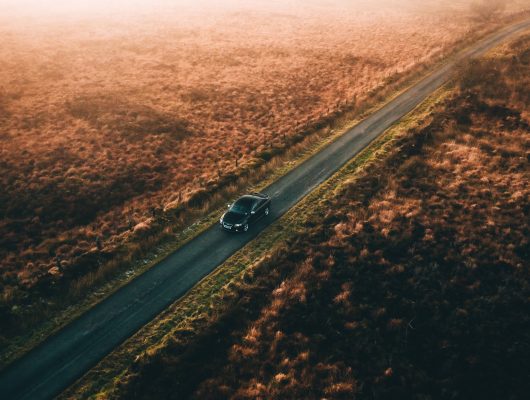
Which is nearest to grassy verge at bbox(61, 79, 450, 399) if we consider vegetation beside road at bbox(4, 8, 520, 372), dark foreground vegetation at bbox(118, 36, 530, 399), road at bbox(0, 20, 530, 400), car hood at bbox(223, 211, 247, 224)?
road at bbox(0, 20, 530, 400)

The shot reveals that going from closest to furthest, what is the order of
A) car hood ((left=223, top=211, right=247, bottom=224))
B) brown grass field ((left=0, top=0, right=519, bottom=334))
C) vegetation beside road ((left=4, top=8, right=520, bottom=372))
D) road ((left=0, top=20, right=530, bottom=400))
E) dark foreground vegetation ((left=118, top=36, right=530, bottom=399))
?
dark foreground vegetation ((left=118, top=36, right=530, bottom=399)) → road ((left=0, top=20, right=530, bottom=400)) → vegetation beside road ((left=4, top=8, right=520, bottom=372)) → car hood ((left=223, top=211, right=247, bottom=224)) → brown grass field ((left=0, top=0, right=519, bottom=334))

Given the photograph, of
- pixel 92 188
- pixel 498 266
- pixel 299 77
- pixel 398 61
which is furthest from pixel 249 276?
pixel 398 61

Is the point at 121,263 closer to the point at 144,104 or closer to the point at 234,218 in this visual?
the point at 234,218

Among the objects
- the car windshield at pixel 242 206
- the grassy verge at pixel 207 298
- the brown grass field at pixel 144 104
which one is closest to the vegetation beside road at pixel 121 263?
the brown grass field at pixel 144 104

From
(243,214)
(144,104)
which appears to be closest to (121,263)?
(243,214)

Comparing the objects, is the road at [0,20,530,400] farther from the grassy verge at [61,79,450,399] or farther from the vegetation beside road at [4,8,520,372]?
the vegetation beside road at [4,8,520,372]

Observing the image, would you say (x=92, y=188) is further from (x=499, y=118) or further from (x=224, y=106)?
(x=499, y=118)

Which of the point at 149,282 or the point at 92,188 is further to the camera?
the point at 92,188
